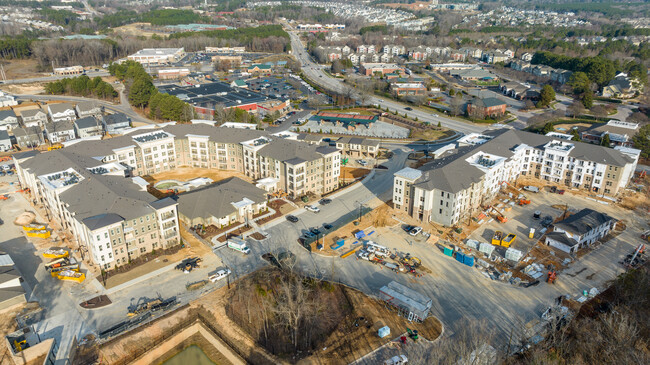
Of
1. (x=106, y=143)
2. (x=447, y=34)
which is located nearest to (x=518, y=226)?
(x=106, y=143)

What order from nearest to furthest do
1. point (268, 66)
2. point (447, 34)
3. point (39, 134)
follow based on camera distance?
point (39, 134)
point (268, 66)
point (447, 34)

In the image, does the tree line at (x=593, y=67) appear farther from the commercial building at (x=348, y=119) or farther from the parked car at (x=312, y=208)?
the parked car at (x=312, y=208)

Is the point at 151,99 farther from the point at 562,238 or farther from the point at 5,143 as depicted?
the point at 562,238

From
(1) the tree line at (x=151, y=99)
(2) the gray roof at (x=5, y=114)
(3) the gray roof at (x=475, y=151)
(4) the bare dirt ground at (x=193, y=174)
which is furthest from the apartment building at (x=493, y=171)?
(2) the gray roof at (x=5, y=114)

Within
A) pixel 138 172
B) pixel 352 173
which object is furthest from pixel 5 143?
pixel 352 173

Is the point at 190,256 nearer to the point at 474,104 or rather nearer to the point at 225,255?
the point at 225,255

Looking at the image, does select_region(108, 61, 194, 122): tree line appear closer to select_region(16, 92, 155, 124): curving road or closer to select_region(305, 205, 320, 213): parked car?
select_region(16, 92, 155, 124): curving road
